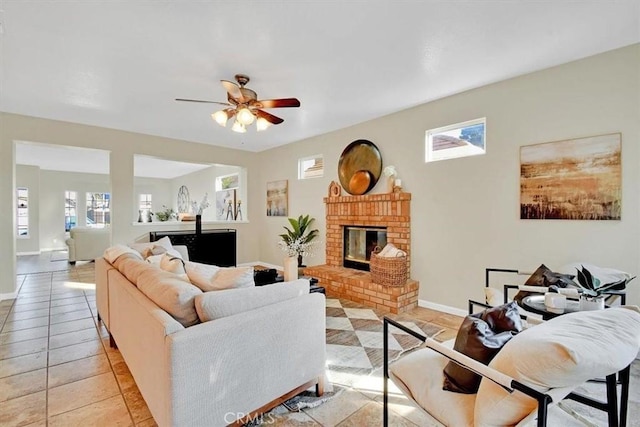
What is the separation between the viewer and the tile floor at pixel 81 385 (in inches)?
67.0

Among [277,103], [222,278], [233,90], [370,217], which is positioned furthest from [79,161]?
[222,278]

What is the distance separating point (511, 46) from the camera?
7.88 feet

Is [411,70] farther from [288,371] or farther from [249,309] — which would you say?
[288,371]

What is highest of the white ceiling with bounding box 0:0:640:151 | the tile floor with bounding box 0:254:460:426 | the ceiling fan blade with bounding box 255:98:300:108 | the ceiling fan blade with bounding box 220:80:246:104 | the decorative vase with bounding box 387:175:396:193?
the white ceiling with bounding box 0:0:640:151

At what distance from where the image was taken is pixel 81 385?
203 centimetres

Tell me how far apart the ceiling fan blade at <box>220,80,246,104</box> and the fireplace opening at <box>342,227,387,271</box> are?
2.49 m

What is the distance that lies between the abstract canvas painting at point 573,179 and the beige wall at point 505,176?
60mm

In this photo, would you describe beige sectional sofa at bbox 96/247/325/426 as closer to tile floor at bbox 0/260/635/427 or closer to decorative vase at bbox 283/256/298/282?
tile floor at bbox 0/260/635/427

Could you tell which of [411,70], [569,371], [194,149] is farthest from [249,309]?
[194,149]

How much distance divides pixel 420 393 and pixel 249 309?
2.99 ft

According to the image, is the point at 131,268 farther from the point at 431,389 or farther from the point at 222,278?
the point at 431,389

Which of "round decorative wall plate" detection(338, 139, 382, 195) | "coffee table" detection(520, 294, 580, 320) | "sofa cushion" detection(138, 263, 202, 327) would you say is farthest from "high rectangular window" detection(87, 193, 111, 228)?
"coffee table" detection(520, 294, 580, 320)

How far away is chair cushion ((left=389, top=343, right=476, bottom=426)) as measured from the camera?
1.12m

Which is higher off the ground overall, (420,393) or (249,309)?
(249,309)
